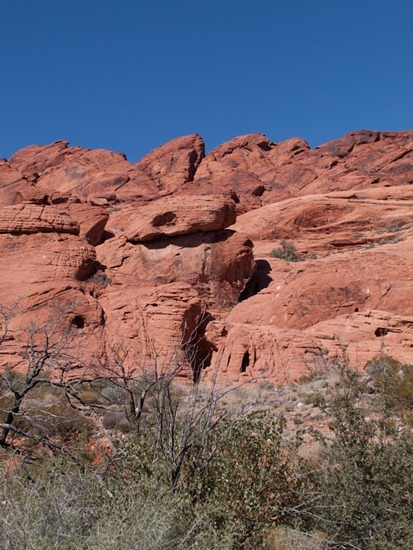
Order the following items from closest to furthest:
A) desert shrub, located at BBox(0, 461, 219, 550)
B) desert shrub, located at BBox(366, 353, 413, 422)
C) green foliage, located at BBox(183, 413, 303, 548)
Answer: desert shrub, located at BBox(0, 461, 219, 550), green foliage, located at BBox(183, 413, 303, 548), desert shrub, located at BBox(366, 353, 413, 422)

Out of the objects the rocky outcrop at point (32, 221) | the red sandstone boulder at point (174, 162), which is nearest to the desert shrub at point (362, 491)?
the rocky outcrop at point (32, 221)

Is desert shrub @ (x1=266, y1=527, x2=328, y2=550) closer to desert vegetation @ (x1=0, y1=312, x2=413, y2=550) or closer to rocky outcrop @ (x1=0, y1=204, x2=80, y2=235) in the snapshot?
desert vegetation @ (x1=0, y1=312, x2=413, y2=550)

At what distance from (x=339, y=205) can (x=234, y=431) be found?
29.0 m

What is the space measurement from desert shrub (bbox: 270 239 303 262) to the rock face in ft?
0.31

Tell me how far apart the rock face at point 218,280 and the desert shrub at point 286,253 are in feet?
0.31

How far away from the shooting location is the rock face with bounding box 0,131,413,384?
53.3 ft

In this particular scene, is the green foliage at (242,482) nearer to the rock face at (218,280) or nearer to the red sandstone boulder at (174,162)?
the rock face at (218,280)

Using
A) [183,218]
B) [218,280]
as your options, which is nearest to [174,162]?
[183,218]

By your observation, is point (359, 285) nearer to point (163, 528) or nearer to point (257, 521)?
point (257, 521)

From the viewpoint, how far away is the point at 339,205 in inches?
1276

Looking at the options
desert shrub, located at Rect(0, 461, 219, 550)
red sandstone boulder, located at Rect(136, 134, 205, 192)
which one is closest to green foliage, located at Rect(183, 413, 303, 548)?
desert shrub, located at Rect(0, 461, 219, 550)

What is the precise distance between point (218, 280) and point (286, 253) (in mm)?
7958

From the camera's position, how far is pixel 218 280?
22969 millimetres

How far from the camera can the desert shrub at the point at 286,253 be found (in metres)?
29.0
